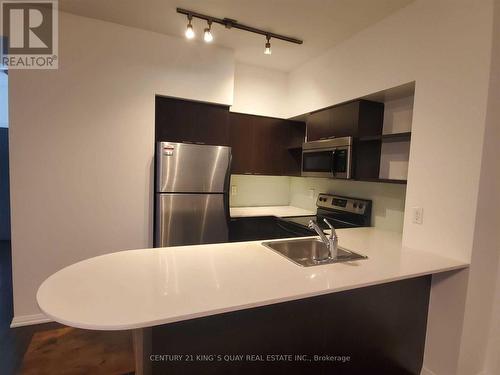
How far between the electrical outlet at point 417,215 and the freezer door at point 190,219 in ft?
5.16

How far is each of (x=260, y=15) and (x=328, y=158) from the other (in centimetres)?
134

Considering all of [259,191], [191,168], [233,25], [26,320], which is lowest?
[26,320]

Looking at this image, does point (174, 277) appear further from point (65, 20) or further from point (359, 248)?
point (65, 20)

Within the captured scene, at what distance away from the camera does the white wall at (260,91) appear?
10.1ft

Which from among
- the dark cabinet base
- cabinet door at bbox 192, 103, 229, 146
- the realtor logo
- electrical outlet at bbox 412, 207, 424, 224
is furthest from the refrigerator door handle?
the realtor logo

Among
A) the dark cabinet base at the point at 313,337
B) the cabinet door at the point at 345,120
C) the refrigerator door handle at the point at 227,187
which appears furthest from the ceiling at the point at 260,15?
the dark cabinet base at the point at 313,337

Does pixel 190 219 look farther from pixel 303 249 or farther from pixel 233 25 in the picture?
pixel 233 25

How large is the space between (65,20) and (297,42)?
6.52 feet

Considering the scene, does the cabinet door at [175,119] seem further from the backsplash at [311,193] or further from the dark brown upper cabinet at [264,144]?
the backsplash at [311,193]

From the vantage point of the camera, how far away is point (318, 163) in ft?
8.81

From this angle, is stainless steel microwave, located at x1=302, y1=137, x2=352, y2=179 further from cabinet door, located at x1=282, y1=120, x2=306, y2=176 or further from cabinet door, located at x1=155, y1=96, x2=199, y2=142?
cabinet door, located at x1=155, y1=96, x2=199, y2=142

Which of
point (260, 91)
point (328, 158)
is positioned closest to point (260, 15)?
point (260, 91)

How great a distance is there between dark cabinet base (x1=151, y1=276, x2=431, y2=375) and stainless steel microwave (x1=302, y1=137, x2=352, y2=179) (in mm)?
1049

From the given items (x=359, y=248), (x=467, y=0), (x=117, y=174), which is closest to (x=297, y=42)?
(x=467, y=0)
